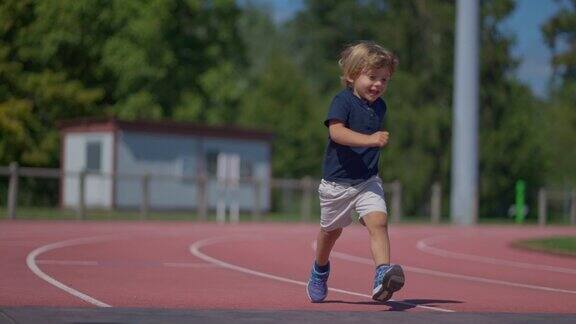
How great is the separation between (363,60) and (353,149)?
0.65 meters

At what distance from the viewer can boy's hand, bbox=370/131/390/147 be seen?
761 centimetres

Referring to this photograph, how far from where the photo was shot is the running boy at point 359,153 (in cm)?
816

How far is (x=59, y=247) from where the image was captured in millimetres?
16031

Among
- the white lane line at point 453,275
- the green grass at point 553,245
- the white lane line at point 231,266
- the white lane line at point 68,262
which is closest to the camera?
the white lane line at point 231,266

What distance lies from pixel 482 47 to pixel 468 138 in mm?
21208

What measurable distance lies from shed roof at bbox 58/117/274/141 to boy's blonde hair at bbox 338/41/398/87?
32.1 m

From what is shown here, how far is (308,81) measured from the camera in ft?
255

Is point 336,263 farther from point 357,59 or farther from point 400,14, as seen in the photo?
point 400,14

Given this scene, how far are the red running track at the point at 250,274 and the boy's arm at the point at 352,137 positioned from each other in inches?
51.1

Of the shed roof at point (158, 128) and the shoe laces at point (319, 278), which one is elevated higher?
the shed roof at point (158, 128)

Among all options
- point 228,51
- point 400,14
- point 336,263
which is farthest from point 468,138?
point 228,51

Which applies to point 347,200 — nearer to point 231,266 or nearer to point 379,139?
point 379,139

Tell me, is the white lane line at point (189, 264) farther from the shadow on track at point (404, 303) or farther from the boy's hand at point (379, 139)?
the boy's hand at point (379, 139)

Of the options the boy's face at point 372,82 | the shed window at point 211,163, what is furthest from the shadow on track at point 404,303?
the shed window at point 211,163
